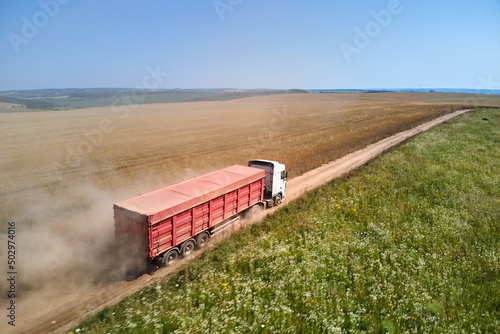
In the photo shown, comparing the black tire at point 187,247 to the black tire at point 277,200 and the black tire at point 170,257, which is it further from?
the black tire at point 277,200

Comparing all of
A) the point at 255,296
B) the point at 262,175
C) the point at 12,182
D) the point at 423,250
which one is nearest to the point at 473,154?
the point at 423,250

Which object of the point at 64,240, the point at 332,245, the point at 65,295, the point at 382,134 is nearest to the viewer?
the point at 65,295

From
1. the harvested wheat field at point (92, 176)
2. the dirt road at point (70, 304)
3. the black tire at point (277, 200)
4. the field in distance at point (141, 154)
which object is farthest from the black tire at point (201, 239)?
the field in distance at point (141, 154)

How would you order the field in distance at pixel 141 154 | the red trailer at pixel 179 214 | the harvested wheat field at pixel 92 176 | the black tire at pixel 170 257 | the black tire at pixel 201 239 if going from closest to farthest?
the harvested wheat field at pixel 92 176 → the red trailer at pixel 179 214 → the black tire at pixel 170 257 → the black tire at pixel 201 239 → the field in distance at pixel 141 154

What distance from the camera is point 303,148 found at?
116 feet

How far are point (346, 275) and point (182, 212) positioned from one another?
6821 millimetres

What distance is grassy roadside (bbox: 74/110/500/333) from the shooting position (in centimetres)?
837

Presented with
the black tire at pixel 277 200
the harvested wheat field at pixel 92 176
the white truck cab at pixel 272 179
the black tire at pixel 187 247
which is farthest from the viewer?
the black tire at pixel 277 200

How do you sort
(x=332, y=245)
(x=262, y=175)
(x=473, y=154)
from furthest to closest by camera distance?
(x=473, y=154) → (x=262, y=175) → (x=332, y=245)

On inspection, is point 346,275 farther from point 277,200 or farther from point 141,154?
point 141,154

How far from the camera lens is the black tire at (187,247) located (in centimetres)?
1275

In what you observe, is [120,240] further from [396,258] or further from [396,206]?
[396,206]

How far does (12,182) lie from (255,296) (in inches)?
919

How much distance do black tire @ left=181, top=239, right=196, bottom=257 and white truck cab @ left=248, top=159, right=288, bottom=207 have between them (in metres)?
6.18
